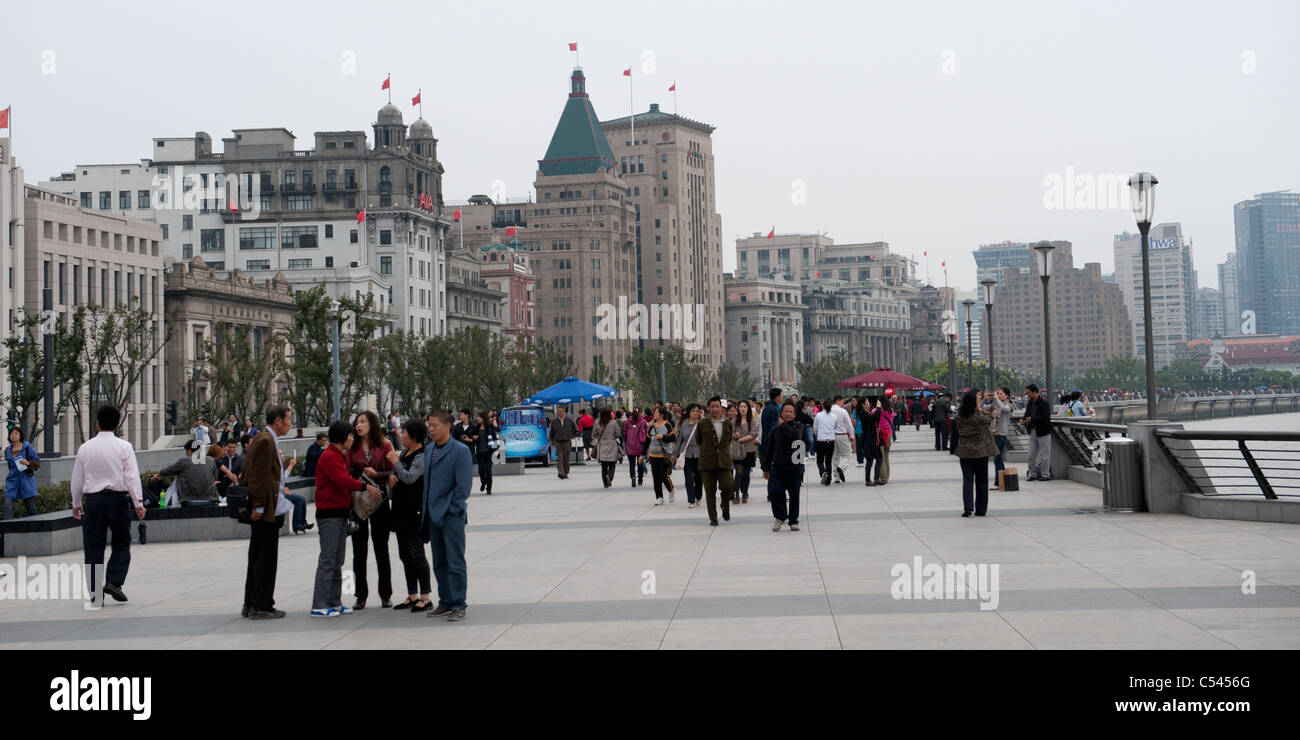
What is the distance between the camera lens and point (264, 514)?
11492mm

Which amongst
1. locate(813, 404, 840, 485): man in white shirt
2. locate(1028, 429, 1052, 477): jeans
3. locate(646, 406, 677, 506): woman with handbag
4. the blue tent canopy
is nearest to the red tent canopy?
the blue tent canopy

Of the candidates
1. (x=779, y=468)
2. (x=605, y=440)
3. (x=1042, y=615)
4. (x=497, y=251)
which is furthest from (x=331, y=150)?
(x=1042, y=615)

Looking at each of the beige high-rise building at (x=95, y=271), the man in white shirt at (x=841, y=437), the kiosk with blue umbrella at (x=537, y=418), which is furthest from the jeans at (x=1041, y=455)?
Answer: the beige high-rise building at (x=95, y=271)

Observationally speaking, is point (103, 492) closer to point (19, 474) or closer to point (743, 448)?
point (19, 474)

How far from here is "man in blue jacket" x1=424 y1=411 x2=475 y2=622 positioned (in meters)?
11.0

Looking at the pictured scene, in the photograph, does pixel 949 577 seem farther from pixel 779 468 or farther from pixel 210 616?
pixel 210 616

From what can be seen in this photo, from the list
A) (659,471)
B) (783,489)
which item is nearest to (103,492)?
(783,489)

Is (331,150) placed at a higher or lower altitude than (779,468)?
higher

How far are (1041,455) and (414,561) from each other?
17167 mm

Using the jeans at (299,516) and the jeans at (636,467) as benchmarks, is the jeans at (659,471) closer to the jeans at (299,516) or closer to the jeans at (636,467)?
the jeans at (636,467)

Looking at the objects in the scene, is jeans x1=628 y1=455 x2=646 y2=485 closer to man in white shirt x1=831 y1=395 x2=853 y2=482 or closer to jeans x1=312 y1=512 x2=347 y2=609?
man in white shirt x1=831 y1=395 x2=853 y2=482
